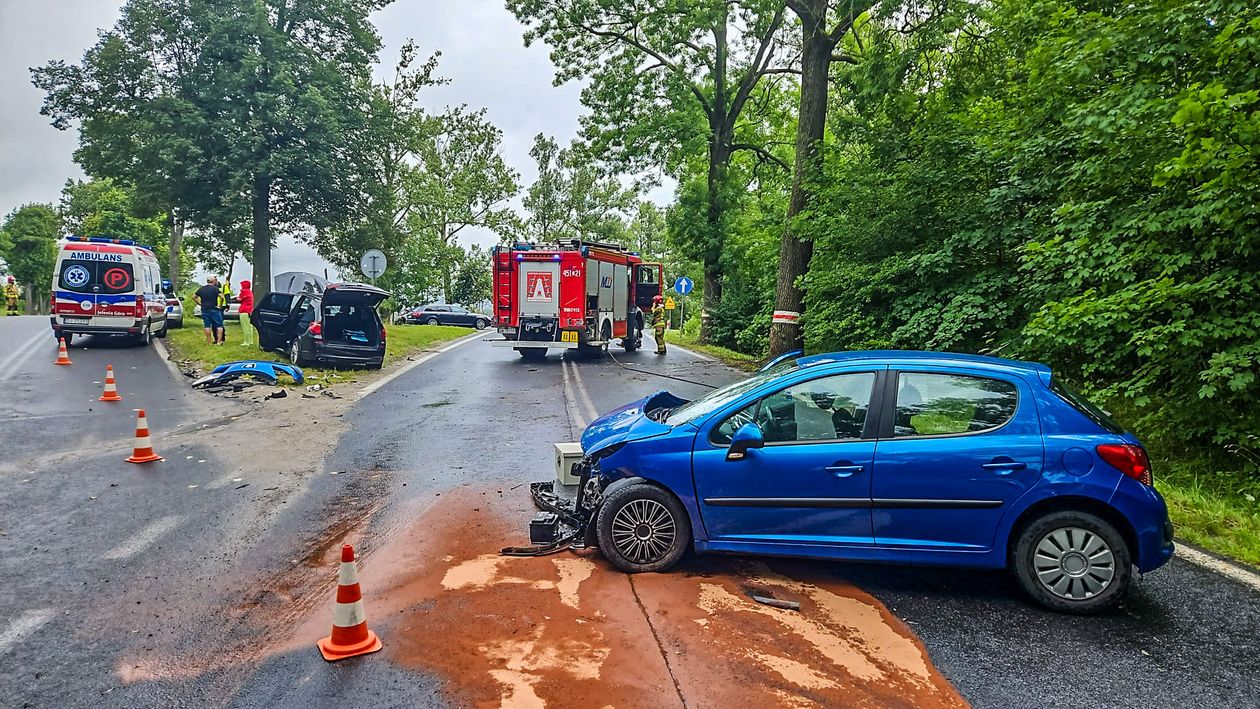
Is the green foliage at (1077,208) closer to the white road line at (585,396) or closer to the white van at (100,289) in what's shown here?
the white road line at (585,396)

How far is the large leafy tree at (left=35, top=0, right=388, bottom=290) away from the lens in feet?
74.6

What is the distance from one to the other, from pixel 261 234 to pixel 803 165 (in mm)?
19262

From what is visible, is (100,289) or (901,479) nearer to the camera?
(901,479)

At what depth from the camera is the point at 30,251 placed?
6278cm

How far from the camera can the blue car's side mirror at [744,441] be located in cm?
456

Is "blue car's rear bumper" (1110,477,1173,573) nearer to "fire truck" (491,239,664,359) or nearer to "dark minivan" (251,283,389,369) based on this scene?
"dark minivan" (251,283,389,369)

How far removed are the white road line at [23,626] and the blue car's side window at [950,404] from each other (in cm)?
511

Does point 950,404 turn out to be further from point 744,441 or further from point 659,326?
point 659,326

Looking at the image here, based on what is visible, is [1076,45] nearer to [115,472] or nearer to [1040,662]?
[1040,662]

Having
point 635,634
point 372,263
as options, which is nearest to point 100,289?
point 372,263

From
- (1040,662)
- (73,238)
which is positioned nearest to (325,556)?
(1040,662)

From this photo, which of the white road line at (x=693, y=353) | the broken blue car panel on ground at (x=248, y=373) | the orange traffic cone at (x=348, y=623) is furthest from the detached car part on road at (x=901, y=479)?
the white road line at (x=693, y=353)

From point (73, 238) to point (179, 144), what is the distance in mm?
5371

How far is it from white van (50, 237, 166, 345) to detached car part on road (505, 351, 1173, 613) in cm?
1790
